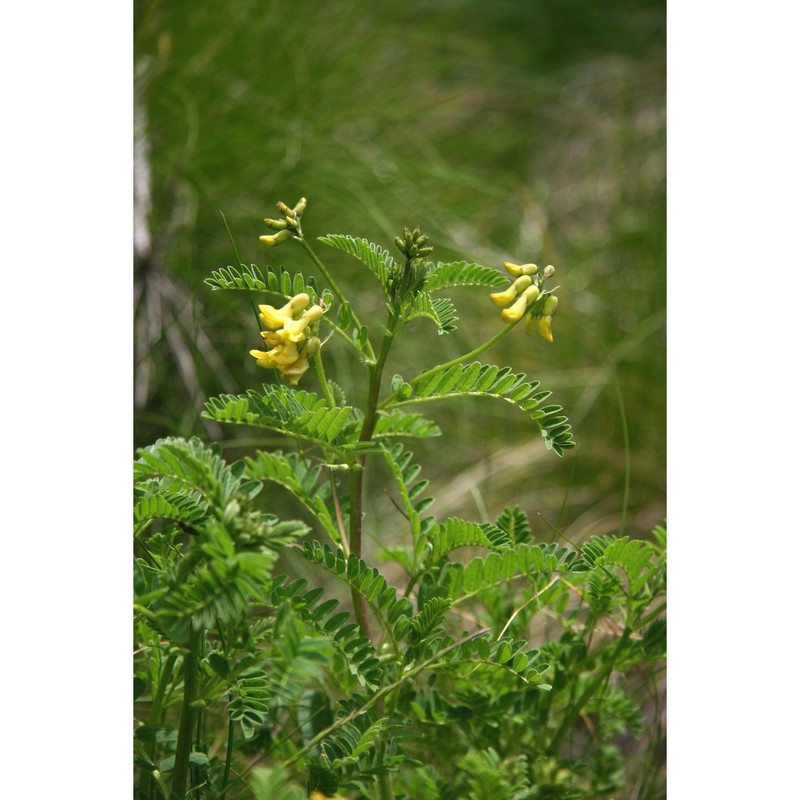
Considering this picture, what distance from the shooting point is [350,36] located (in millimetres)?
2066

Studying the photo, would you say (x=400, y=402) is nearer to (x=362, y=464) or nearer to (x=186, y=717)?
(x=362, y=464)

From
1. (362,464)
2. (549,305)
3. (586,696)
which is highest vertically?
(549,305)

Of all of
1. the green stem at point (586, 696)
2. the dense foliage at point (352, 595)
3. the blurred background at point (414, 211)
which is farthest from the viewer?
the blurred background at point (414, 211)

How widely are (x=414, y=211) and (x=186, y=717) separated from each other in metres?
1.27

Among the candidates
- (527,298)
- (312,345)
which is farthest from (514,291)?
(312,345)

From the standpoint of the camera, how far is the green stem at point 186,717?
0.53 meters

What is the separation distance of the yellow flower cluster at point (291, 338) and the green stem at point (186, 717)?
0.52 feet

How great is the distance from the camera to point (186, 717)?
1.83 feet

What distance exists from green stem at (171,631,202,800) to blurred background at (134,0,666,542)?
1.91 feet

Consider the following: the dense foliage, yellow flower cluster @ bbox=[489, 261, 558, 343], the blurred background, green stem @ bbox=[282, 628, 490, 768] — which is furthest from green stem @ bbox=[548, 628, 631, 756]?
the blurred background

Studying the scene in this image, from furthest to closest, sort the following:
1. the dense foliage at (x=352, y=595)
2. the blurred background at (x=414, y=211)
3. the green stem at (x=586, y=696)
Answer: the blurred background at (x=414, y=211) < the green stem at (x=586, y=696) < the dense foliage at (x=352, y=595)

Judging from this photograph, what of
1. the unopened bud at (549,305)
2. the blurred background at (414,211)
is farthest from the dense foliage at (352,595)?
the blurred background at (414,211)

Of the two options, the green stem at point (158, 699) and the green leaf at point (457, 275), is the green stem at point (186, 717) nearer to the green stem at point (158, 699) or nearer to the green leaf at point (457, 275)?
the green stem at point (158, 699)

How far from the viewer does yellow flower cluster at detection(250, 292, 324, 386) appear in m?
0.55
